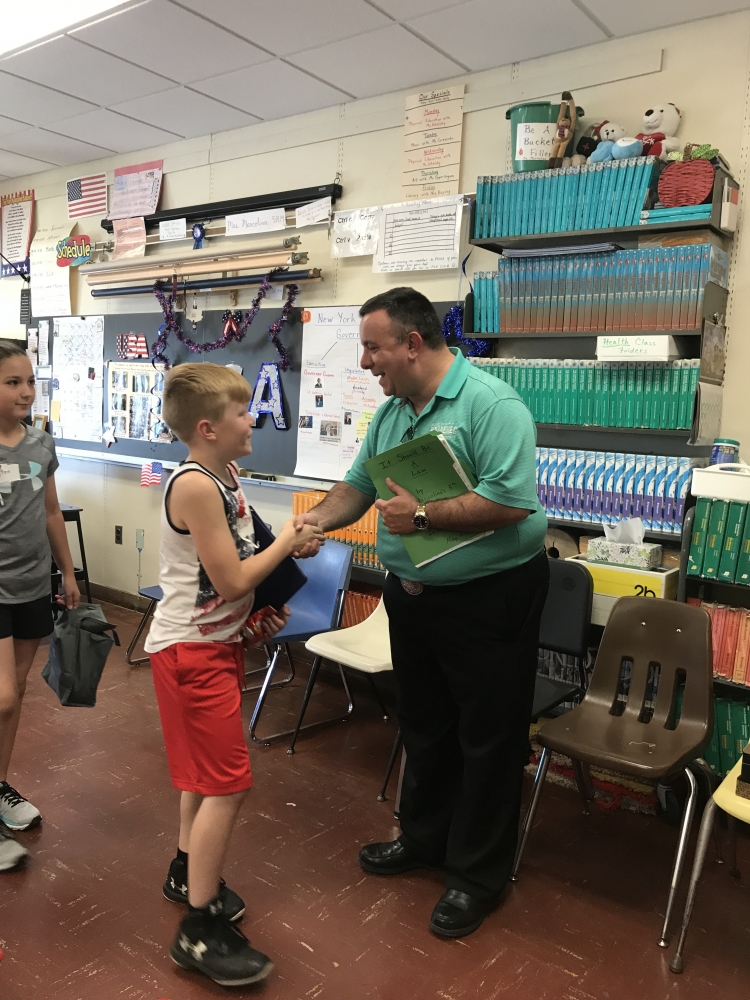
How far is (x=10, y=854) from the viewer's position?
95.0 inches

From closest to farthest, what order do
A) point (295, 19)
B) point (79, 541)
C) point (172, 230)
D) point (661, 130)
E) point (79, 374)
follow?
point (661, 130) < point (295, 19) < point (172, 230) < point (79, 541) < point (79, 374)

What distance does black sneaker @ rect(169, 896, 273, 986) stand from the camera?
189 centimetres

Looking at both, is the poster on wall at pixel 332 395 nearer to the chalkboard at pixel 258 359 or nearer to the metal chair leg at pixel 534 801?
the chalkboard at pixel 258 359

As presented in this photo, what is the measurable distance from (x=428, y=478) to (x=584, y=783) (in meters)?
1.46

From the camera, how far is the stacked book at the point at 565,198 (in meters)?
2.97

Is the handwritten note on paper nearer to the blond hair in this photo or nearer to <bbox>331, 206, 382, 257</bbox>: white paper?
<bbox>331, 206, 382, 257</bbox>: white paper

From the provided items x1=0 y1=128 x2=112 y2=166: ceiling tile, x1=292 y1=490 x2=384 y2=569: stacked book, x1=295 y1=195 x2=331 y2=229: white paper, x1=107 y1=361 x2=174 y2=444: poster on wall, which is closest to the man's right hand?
x1=292 y1=490 x2=384 y2=569: stacked book

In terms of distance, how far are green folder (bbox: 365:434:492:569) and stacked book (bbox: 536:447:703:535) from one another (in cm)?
119

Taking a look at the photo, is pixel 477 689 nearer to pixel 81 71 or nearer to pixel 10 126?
pixel 81 71

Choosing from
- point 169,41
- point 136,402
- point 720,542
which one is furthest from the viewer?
point 136,402

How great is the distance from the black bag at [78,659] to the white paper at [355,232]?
2.38 metres

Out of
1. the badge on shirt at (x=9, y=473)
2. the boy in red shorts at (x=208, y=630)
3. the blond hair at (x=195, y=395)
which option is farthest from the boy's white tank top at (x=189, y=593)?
the badge on shirt at (x=9, y=473)

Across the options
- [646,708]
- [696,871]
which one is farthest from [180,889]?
[646,708]

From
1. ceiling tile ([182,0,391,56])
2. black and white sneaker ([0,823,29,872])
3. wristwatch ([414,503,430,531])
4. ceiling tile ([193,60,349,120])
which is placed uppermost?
ceiling tile ([193,60,349,120])
